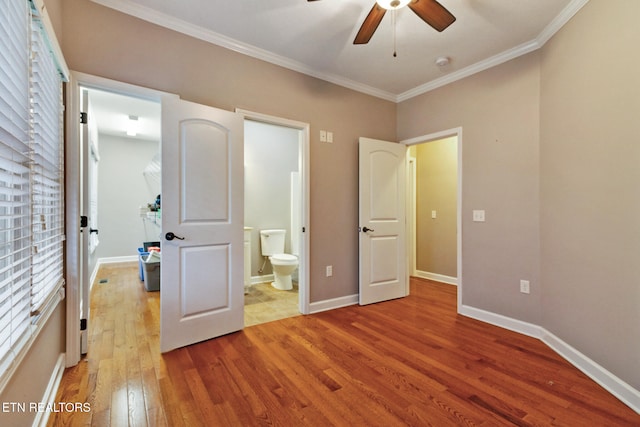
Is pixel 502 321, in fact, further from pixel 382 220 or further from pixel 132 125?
pixel 132 125

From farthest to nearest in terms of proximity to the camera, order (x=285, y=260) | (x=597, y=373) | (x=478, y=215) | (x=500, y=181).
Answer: (x=285, y=260) < (x=478, y=215) < (x=500, y=181) < (x=597, y=373)

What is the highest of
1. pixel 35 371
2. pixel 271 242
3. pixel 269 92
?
pixel 269 92

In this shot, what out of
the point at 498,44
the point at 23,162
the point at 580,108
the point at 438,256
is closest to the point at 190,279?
the point at 23,162

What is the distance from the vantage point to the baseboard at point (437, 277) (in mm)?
4371

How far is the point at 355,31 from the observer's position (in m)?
2.48

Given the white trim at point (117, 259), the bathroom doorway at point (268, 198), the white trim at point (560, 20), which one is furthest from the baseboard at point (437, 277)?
the white trim at point (117, 259)

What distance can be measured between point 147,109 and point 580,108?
16.4 feet

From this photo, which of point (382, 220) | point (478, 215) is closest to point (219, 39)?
point (382, 220)

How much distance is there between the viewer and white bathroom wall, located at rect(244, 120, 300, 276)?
4379 mm

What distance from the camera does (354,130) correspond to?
3.50 m

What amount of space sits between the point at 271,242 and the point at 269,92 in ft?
7.27

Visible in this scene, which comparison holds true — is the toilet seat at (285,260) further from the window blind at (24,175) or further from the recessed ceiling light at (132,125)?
the recessed ceiling light at (132,125)

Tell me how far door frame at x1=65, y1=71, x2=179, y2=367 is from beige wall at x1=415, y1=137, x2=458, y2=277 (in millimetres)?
4263

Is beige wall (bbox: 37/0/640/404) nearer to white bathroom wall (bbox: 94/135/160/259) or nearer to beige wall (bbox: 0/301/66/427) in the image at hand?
beige wall (bbox: 0/301/66/427)
